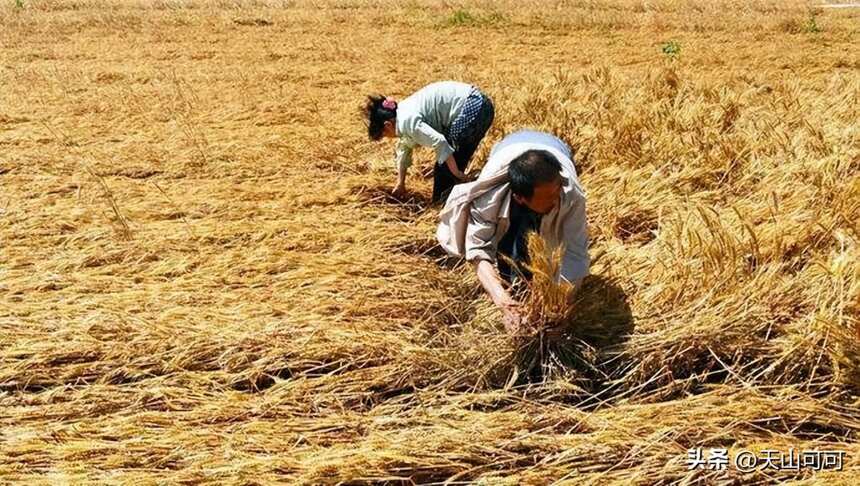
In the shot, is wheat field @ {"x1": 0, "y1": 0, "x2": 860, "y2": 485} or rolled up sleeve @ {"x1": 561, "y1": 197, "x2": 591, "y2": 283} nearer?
wheat field @ {"x1": 0, "y1": 0, "x2": 860, "y2": 485}

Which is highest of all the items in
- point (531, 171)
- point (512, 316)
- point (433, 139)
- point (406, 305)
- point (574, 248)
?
point (531, 171)

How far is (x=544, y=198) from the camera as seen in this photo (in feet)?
6.86

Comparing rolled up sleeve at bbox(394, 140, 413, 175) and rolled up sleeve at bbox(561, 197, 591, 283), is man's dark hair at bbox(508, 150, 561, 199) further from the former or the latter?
rolled up sleeve at bbox(394, 140, 413, 175)

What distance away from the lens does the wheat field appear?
6.03ft

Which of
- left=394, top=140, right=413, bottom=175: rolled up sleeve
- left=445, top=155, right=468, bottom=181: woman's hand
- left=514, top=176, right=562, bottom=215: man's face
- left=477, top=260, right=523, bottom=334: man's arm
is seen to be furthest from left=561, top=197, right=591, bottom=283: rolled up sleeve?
left=394, top=140, right=413, bottom=175: rolled up sleeve

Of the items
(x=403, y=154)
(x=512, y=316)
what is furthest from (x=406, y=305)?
(x=403, y=154)

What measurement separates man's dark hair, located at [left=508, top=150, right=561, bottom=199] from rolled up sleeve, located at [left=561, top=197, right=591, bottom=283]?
0.83ft

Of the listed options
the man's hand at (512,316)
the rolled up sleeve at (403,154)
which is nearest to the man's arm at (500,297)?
the man's hand at (512,316)

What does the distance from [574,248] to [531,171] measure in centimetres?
41

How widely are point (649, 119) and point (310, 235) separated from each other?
7.70 feet

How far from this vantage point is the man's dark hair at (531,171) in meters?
2.03

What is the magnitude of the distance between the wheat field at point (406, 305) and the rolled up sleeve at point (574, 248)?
0.49 feet

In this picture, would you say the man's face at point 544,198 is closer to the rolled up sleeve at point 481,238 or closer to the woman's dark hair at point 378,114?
the rolled up sleeve at point 481,238

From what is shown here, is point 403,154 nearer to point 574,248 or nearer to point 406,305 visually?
point 406,305
